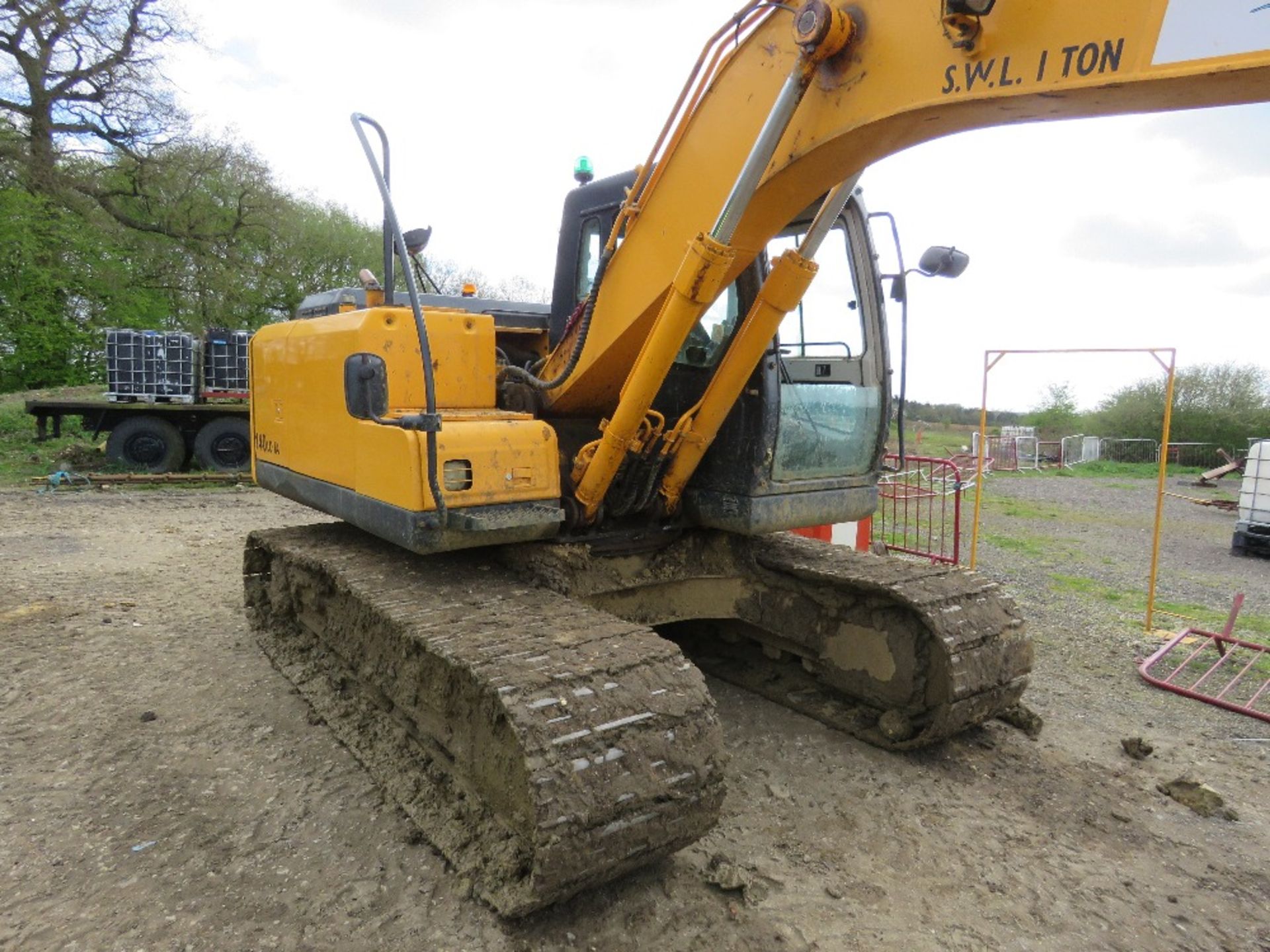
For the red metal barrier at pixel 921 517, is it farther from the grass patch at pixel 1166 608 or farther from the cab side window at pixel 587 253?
the cab side window at pixel 587 253

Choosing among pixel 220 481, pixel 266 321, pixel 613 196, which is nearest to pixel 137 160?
pixel 266 321

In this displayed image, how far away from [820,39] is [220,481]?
12544 mm

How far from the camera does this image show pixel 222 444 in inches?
542

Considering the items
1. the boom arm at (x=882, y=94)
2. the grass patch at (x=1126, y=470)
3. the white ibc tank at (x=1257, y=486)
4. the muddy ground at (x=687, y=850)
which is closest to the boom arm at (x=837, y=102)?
the boom arm at (x=882, y=94)

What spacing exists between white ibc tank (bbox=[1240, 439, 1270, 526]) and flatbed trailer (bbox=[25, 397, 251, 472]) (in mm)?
13525

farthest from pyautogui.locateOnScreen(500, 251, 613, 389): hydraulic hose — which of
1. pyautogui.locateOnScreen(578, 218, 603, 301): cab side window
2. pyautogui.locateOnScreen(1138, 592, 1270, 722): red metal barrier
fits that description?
pyautogui.locateOnScreen(1138, 592, 1270, 722): red metal barrier

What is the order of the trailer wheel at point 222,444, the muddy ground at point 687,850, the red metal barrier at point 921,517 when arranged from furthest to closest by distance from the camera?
1. the trailer wheel at point 222,444
2. the red metal barrier at point 921,517
3. the muddy ground at point 687,850

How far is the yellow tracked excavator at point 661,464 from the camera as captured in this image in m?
2.42

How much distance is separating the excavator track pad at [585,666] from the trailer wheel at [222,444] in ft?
30.1

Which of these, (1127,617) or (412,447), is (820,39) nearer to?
(412,447)

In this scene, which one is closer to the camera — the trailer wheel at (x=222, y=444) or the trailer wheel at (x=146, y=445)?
the trailer wheel at (x=146, y=445)

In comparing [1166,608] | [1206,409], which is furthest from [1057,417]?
[1166,608]

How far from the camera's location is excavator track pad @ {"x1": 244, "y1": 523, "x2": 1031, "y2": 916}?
2.54 metres

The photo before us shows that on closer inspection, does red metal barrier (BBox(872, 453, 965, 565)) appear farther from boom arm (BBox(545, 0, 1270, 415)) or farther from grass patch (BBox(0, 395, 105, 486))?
grass patch (BBox(0, 395, 105, 486))
